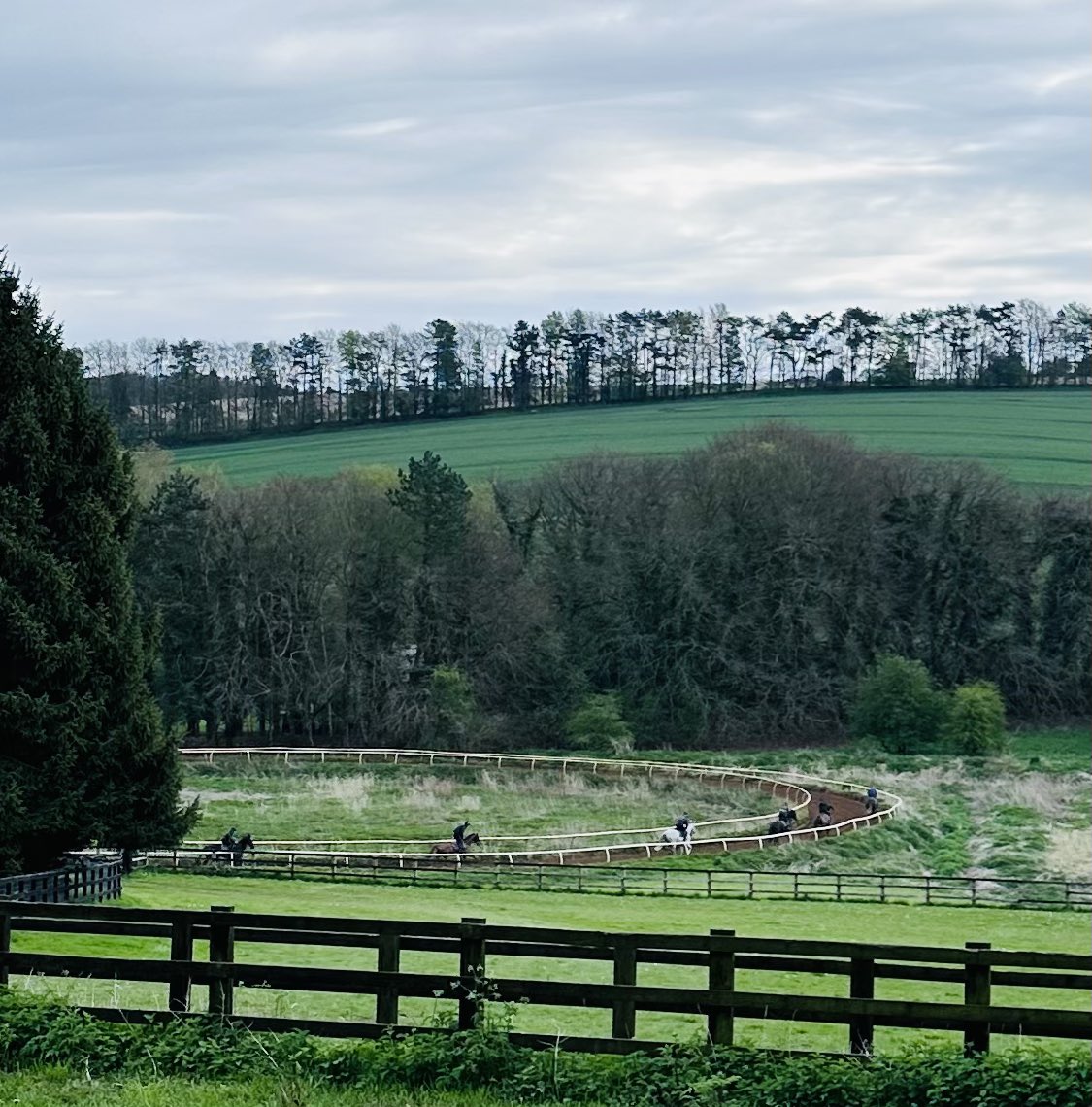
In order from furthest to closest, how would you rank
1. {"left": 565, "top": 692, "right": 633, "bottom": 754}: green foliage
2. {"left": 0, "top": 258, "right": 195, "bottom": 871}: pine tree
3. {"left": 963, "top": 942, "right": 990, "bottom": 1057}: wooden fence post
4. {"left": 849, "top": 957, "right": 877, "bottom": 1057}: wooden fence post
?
{"left": 565, "top": 692, "right": 633, "bottom": 754}: green foliage < {"left": 0, "top": 258, "right": 195, "bottom": 871}: pine tree < {"left": 849, "top": 957, "right": 877, "bottom": 1057}: wooden fence post < {"left": 963, "top": 942, "right": 990, "bottom": 1057}: wooden fence post

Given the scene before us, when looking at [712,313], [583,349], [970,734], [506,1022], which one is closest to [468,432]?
[583,349]

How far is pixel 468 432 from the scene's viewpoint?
125 metres

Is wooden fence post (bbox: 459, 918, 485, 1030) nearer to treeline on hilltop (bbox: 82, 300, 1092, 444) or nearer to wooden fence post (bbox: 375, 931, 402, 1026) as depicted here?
wooden fence post (bbox: 375, 931, 402, 1026)

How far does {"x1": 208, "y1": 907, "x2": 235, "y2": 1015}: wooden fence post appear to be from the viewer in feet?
41.0

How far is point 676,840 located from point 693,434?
253 feet

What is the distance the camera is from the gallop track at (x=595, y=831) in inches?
1596

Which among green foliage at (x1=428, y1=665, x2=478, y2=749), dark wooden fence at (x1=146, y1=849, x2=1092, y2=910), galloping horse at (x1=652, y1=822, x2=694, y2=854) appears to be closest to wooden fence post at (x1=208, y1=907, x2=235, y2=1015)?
dark wooden fence at (x1=146, y1=849, x2=1092, y2=910)

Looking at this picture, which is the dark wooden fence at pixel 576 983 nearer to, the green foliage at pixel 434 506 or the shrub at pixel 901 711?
the shrub at pixel 901 711

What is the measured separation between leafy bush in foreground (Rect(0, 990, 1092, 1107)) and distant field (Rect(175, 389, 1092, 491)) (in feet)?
296

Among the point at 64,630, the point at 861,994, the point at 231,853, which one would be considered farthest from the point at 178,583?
the point at 861,994

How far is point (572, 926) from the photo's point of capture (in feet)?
89.0

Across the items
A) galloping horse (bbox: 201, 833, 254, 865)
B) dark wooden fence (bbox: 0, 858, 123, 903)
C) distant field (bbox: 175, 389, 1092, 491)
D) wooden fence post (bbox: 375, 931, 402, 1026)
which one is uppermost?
distant field (bbox: 175, 389, 1092, 491)

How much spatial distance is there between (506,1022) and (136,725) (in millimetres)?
17126

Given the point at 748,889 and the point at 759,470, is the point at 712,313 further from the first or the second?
the point at 748,889
